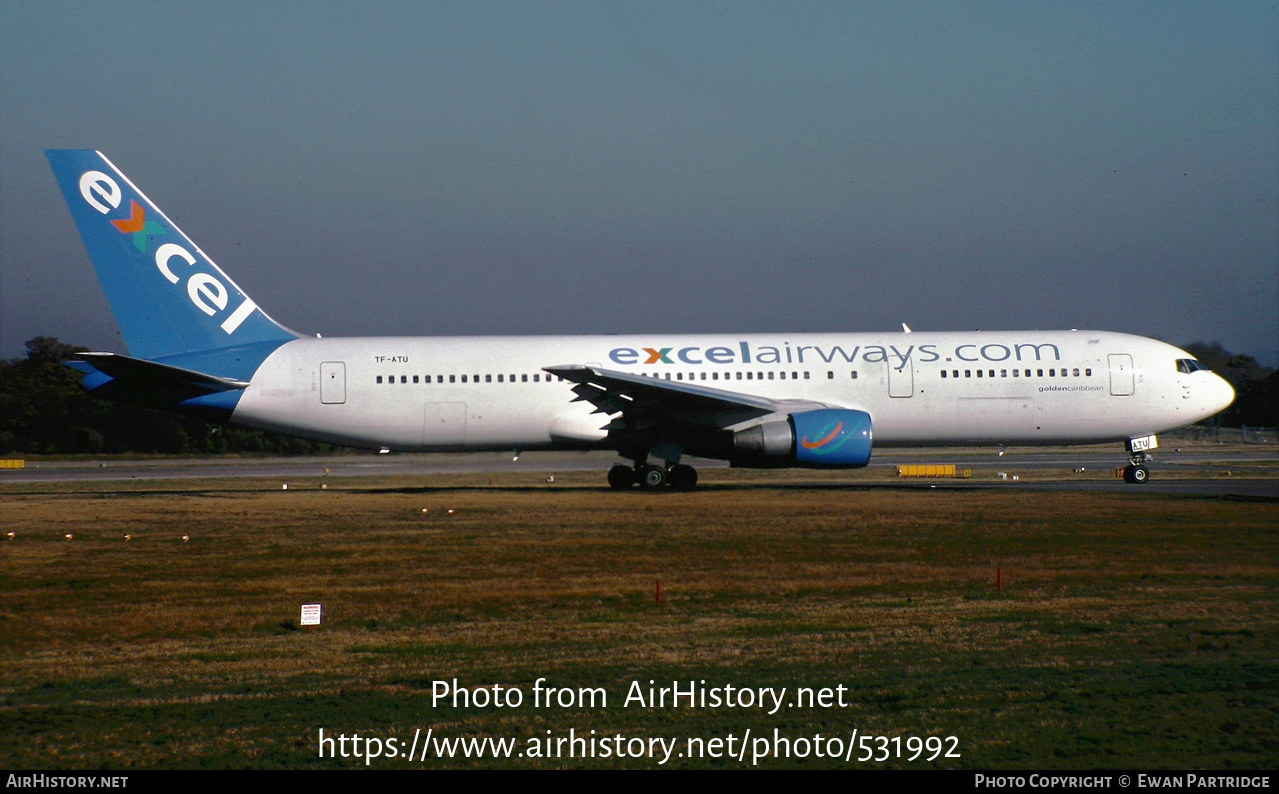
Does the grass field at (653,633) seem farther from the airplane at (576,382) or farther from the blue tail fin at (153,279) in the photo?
the blue tail fin at (153,279)

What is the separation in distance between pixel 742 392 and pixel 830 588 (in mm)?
14387

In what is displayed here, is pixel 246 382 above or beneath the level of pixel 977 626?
above

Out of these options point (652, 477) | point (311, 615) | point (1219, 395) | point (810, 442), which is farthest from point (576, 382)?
point (1219, 395)

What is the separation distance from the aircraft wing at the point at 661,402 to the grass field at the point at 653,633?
520cm

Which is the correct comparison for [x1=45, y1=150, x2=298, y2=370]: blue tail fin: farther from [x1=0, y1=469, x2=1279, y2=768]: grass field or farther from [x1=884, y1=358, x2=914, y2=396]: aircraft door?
[x1=884, y1=358, x2=914, y2=396]: aircraft door

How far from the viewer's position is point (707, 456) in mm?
24516

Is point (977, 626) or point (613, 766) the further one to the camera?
point (977, 626)

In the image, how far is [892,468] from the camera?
35719 millimetres

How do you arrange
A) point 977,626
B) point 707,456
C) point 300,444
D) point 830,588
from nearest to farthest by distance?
point 977,626
point 830,588
point 707,456
point 300,444

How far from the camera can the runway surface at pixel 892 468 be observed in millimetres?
26266

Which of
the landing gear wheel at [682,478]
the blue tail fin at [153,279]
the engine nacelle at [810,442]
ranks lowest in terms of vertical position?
the landing gear wheel at [682,478]

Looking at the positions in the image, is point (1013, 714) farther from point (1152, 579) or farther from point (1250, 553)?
point (1250, 553)

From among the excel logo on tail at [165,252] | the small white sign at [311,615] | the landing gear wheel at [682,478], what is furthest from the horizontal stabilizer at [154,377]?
the small white sign at [311,615]
